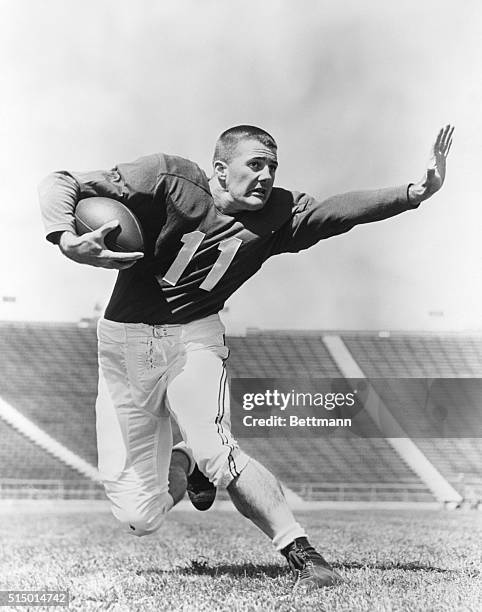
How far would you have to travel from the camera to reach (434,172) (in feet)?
10.2

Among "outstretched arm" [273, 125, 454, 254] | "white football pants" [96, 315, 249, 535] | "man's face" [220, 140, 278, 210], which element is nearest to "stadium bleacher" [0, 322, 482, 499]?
"white football pants" [96, 315, 249, 535]

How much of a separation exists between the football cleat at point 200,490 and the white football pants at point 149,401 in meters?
0.10

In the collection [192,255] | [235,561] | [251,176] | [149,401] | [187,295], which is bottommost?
[235,561]

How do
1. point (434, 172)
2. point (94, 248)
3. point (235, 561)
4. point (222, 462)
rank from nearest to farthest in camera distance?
1. point (94, 248)
2. point (222, 462)
3. point (434, 172)
4. point (235, 561)

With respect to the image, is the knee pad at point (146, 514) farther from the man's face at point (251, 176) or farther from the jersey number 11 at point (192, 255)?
the man's face at point (251, 176)

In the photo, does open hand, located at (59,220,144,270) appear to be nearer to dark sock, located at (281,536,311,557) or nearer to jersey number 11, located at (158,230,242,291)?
jersey number 11, located at (158,230,242,291)

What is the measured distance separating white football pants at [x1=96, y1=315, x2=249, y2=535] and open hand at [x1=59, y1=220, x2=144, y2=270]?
0.43 meters

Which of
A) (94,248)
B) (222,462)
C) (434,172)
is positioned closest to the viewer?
(94,248)

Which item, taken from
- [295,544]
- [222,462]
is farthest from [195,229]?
[295,544]

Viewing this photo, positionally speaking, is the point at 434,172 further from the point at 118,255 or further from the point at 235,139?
the point at 118,255

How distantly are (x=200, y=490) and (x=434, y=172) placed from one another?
148 cm

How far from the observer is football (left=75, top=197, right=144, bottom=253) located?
281 centimetres

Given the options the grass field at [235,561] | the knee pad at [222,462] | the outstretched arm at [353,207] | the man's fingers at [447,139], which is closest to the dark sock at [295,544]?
the grass field at [235,561]

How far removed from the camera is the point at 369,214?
3109mm
